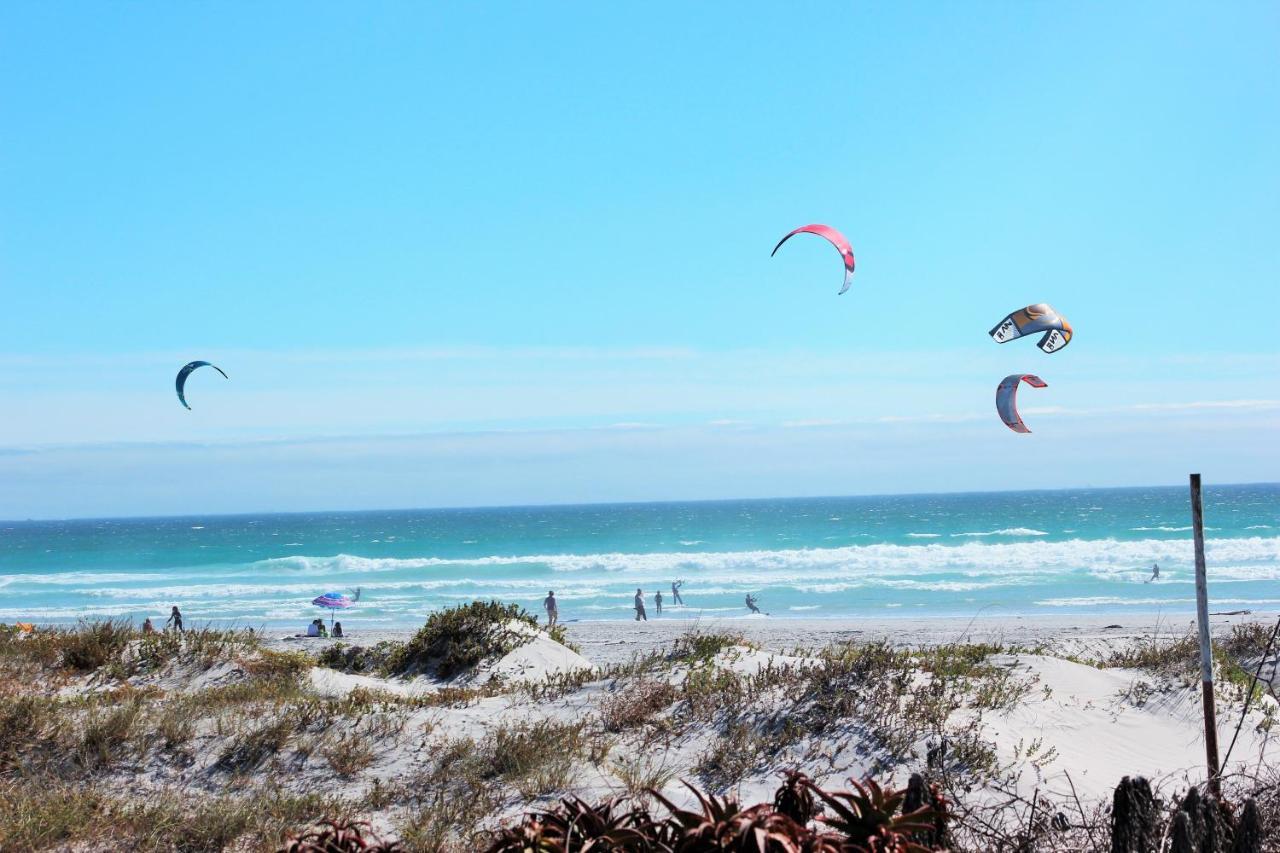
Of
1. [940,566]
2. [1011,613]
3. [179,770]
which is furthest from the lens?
[940,566]

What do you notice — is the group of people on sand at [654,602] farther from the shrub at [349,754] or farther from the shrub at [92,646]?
the shrub at [349,754]

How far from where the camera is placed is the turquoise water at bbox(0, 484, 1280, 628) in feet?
124

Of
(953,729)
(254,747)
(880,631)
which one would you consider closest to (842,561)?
(880,631)

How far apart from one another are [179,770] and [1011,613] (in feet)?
102

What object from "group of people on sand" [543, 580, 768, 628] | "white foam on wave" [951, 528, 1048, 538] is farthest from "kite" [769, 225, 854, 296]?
"white foam on wave" [951, 528, 1048, 538]

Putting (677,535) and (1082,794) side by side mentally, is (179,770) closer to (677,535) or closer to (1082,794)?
(1082,794)

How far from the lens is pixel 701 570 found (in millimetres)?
53469

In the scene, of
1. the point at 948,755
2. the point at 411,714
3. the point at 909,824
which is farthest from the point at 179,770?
the point at 909,824

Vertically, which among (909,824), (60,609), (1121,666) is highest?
(909,824)

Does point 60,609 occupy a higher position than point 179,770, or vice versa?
point 179,770

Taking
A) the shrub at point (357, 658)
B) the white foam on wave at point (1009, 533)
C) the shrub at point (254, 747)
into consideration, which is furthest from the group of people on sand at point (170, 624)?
the white foam on wave at point (1009, 533)

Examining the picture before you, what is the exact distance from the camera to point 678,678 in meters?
9.66

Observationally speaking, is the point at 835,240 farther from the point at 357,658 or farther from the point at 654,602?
the point at 654,602

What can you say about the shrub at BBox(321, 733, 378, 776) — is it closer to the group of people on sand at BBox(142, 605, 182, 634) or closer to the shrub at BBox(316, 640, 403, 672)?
the shrub at BBox(316, 640, 403, 672)
